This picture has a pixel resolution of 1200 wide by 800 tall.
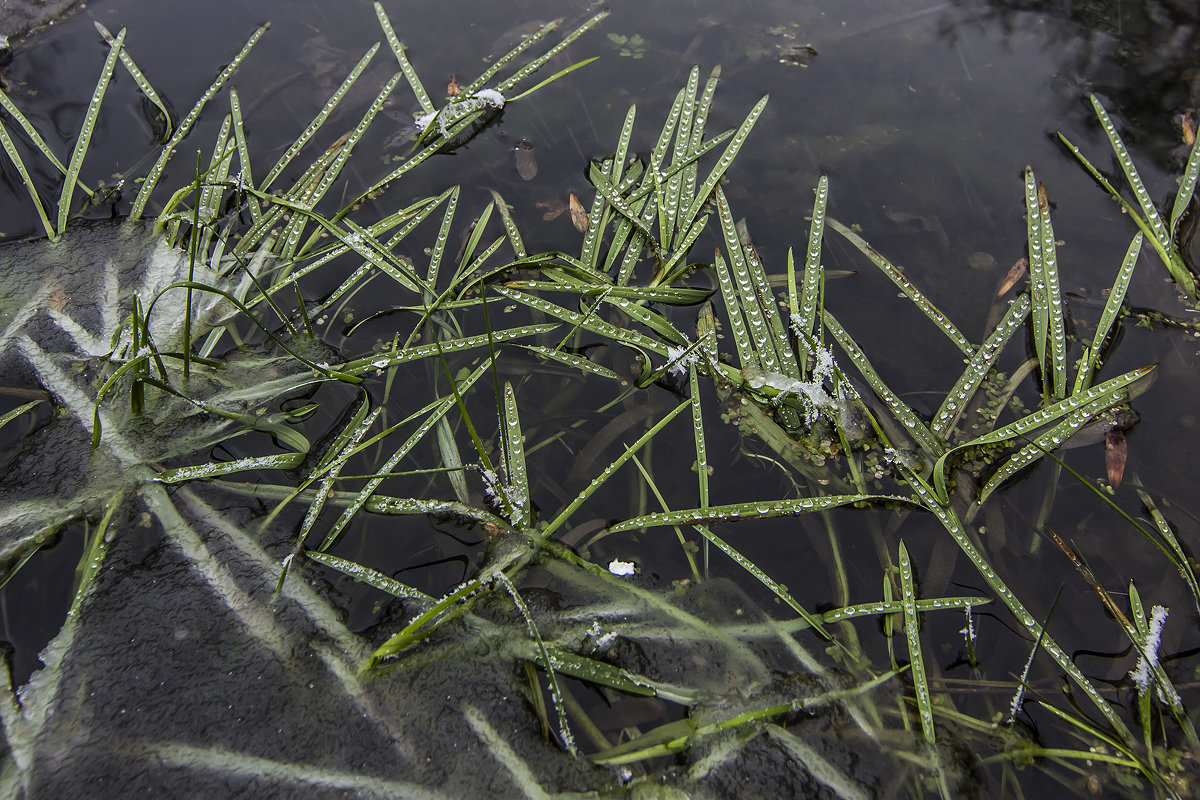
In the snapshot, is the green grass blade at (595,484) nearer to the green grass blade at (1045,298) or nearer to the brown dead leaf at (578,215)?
the brown dead leaf at (578,215)

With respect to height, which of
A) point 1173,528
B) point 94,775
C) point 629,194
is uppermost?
point 629,194

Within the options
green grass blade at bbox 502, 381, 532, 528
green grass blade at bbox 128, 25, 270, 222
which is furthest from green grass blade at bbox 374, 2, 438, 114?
green grass blade at bbox 502, 381, 532, 528

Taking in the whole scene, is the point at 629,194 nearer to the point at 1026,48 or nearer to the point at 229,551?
the point at 229,551

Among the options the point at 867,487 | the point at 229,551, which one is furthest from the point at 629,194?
the point at 229,551

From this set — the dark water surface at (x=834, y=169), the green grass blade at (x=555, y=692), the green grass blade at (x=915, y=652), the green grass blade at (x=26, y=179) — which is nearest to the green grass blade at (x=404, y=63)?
the dark water surface at (x=834, y=169)

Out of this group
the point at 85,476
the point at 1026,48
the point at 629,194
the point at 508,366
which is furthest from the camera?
the point at 1026,48

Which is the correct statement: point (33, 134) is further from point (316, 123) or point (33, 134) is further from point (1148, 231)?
point (1148, 231)
